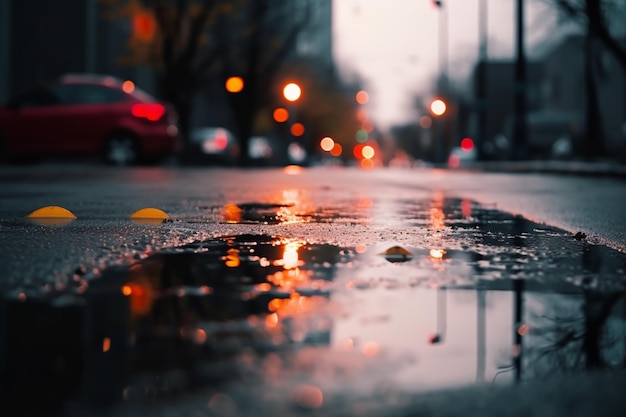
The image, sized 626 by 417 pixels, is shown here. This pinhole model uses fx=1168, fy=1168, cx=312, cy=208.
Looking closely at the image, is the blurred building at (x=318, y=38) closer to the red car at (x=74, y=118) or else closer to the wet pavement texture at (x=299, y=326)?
the red car at (x=74, y=118)

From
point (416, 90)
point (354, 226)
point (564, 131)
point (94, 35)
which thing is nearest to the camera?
point (354, 226)

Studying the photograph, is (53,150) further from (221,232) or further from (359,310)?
(359,310)

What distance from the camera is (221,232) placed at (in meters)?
8.39

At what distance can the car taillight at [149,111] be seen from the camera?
25.2 m

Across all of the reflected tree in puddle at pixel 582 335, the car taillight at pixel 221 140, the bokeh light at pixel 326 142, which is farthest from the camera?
the bokeh light at pixel 326 142

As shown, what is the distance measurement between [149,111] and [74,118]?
5.44 feet

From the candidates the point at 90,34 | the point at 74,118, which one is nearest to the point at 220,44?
the point at 90,34

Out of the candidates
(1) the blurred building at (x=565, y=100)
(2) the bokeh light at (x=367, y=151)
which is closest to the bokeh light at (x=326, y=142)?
(1) the blurred building at (x=565, y=100)

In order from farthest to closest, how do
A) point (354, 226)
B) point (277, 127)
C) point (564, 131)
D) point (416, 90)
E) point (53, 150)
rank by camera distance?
point (416, 90) → point (277, 127) → point (564, 131) → point (53, 150) → point (354, 226)

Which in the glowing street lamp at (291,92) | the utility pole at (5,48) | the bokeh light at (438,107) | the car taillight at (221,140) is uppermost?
the utility pole at (5,48)

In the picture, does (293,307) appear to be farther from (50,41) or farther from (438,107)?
A: (438,107)

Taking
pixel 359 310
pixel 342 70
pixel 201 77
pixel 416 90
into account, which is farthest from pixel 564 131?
pixel 416 90

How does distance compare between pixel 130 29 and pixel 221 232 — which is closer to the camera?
pixel 221 232

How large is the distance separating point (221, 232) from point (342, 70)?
117m
